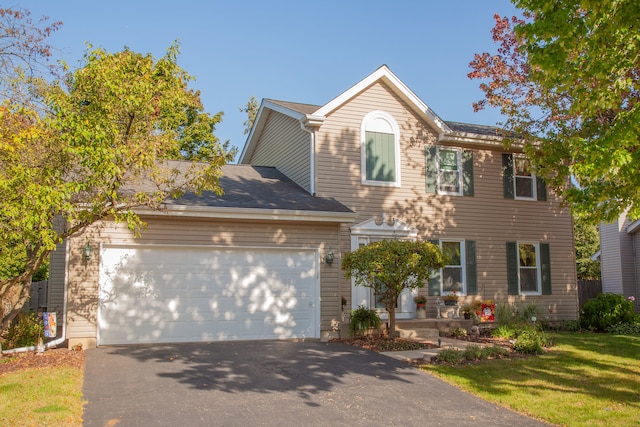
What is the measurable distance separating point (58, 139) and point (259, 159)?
10801 mm

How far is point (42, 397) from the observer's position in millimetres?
7078

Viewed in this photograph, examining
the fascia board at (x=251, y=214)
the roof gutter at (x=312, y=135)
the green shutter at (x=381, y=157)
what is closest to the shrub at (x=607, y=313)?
the green shutter at (x=381, y=157)

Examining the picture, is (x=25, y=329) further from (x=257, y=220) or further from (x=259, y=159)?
(x=259, y=159)

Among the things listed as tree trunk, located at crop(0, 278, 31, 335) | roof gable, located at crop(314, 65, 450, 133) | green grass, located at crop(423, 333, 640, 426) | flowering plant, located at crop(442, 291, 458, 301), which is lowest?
green grass, located at crop(423, 333, 640, 426)

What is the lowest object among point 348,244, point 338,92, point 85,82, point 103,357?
point 103,357

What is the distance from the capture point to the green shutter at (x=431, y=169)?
15.7 metres

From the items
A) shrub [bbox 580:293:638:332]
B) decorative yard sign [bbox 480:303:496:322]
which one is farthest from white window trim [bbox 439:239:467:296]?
shrub [bbox 580:293:638:332]

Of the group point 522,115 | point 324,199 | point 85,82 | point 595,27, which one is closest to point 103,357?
point 85,82

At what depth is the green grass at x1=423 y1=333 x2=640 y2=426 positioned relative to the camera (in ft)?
24.1

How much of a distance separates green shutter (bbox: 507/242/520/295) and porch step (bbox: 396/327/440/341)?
4027 mm

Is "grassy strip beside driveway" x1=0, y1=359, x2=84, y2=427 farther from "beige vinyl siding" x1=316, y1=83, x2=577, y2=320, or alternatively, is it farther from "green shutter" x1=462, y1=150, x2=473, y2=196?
"green shutter" x1=462, y1=150, x2=473, y2=196

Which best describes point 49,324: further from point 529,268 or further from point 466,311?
point 529,268

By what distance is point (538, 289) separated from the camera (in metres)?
16.8

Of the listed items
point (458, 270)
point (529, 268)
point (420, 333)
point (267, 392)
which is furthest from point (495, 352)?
point (529, 268)
